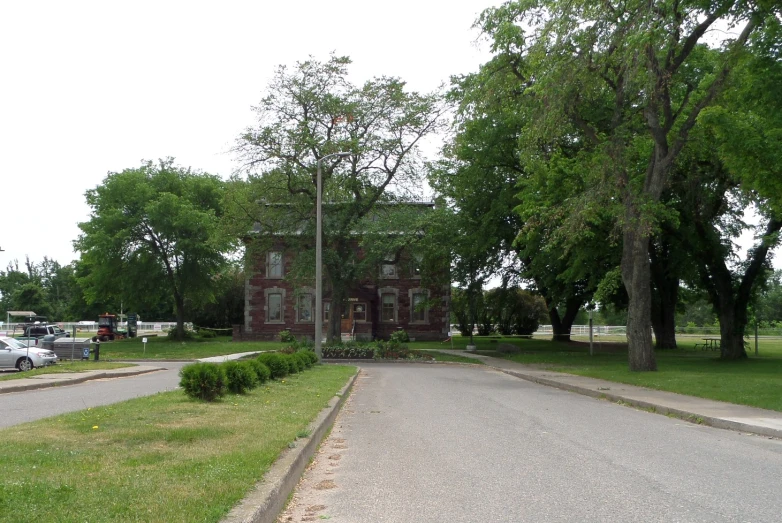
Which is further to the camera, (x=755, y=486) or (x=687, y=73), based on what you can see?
(x=687, y=73)

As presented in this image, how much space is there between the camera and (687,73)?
96.6ft

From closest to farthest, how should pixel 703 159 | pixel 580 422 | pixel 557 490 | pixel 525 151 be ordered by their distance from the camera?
pixel 557 490
pixel 580 422
pixel 525 151
pixel 703 159

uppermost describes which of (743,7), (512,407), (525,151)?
(743,7)

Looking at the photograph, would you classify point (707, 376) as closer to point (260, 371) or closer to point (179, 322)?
point (260, 371)

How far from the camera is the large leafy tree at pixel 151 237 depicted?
2112 inches

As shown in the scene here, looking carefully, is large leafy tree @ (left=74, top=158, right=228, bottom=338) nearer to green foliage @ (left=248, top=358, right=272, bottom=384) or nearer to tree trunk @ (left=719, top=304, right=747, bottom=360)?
tree trunk @ (left=719, top=304, right=747, bottom=360)

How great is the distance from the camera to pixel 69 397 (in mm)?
17469

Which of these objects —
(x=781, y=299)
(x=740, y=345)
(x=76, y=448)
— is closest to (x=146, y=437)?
(x=76, y=448)

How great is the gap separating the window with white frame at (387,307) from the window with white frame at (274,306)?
26.3 ft

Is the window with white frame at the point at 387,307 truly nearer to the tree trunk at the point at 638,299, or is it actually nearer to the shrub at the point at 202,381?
the tree trunk at the point at 638,299

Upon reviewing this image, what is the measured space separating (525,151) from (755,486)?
1758 cm

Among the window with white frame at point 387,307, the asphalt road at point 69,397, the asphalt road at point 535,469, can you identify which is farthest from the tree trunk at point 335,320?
the asphalt road at point 535,469

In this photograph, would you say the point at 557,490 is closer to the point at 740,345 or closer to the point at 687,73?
the point at 687,73

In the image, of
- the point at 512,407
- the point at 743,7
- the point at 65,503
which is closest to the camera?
the point at 65,503
